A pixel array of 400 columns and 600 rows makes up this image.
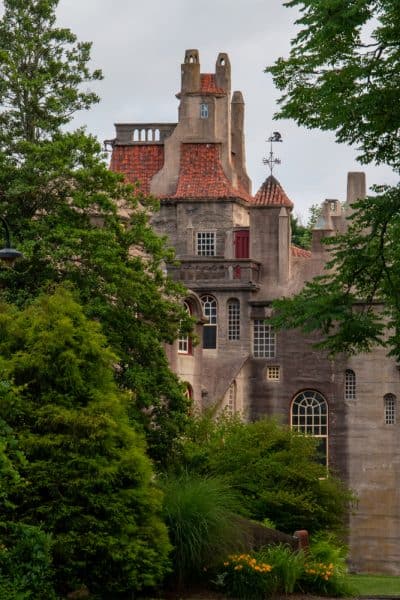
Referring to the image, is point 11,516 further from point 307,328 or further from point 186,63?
point 186,63

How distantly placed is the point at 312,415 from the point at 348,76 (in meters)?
43.0

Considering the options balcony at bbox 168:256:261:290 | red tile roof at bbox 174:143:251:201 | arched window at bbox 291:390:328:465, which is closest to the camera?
arched window at bbox 291:390:328:465

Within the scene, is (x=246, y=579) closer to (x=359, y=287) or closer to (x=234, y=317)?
(x=359, y=287)

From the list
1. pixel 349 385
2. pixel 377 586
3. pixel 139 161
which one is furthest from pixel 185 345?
pixel 377 586

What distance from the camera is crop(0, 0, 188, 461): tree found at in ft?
149

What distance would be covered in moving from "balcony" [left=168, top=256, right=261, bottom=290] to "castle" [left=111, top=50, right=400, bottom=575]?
0.04 meters

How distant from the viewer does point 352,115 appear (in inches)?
1245

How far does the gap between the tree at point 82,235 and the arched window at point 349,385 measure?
24.6m

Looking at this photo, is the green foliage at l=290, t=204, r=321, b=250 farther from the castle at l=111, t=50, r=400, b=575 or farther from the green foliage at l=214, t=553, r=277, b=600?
the green foliage at l=214, t=553, r=277, b=600

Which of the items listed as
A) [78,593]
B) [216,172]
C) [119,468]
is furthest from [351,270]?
[216,172]

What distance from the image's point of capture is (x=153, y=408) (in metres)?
47.8

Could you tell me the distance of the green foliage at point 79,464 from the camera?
30.8 m

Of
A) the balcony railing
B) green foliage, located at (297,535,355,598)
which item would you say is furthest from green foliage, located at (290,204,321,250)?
green foliage, located at (297,535,355,598)

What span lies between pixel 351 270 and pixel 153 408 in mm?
14845
